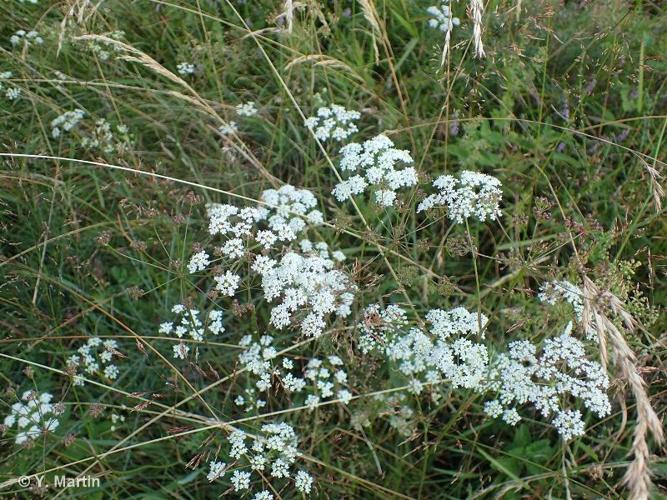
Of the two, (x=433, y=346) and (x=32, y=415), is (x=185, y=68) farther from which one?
(x=433, y=346)

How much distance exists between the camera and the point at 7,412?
2.62 metres

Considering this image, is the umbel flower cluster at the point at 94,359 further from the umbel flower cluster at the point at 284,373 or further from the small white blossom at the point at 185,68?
the small white blossom at the point at 185,68

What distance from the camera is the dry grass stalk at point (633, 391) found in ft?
4.82

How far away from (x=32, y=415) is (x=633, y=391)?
7.43 feet

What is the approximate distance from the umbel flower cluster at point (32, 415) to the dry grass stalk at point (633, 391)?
2.00 m

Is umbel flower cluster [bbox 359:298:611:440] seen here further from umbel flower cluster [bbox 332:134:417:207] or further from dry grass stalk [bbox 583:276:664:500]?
umbel flower cluster [bbox 332:134:417:207]

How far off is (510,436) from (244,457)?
118 centimetres

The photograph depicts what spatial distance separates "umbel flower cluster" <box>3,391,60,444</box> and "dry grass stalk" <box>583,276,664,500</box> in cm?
200

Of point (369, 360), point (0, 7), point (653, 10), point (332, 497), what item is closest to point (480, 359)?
point (369, 360)

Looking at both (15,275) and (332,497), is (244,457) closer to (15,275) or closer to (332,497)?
(332,497)

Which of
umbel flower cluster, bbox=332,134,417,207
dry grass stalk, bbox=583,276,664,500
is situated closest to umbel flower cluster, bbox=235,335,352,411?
umbel flower cluster, bbox=332,134,417,207

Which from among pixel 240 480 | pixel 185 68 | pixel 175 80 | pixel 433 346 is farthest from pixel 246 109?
pixel 240 480
